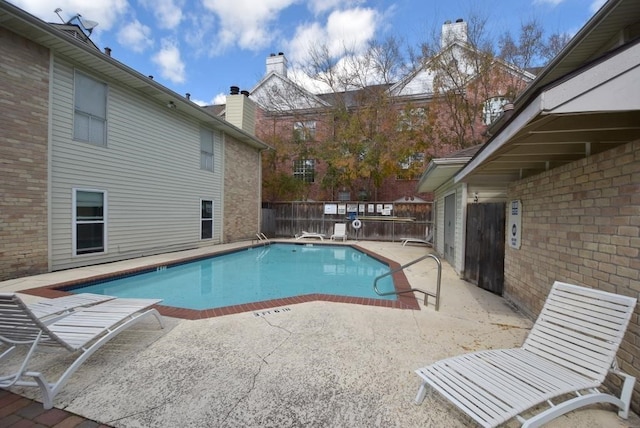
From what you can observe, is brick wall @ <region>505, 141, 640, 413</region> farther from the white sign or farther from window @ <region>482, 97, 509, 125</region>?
window @ <region>482, 97, 509, 125</region>

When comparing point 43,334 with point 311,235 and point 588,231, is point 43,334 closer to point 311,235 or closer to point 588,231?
point 588,231

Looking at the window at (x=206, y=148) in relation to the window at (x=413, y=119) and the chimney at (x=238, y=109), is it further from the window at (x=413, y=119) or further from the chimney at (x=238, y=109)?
the window at (x=413, y=119)

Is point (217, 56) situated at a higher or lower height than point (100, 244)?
higher

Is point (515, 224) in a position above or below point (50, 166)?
below

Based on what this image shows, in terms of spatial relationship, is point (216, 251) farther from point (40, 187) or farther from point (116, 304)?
point (116, 304)

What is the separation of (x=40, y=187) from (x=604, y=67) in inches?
340

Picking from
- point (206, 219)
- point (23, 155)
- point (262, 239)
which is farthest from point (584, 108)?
point (262, 239)

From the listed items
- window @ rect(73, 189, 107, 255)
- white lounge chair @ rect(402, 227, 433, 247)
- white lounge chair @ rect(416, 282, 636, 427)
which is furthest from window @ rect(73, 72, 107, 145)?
white lounge chair @ rect(402, 227, 433, 247)

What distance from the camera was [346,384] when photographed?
2.39 meters

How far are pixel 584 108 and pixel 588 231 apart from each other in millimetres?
1694

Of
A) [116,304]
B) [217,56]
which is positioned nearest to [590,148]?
[116,304]

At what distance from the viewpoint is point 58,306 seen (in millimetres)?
3117

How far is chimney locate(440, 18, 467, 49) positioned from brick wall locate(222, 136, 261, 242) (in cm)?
1118

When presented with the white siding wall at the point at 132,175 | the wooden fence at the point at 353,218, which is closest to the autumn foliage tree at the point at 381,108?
the wooden fence at the point at 353,218
